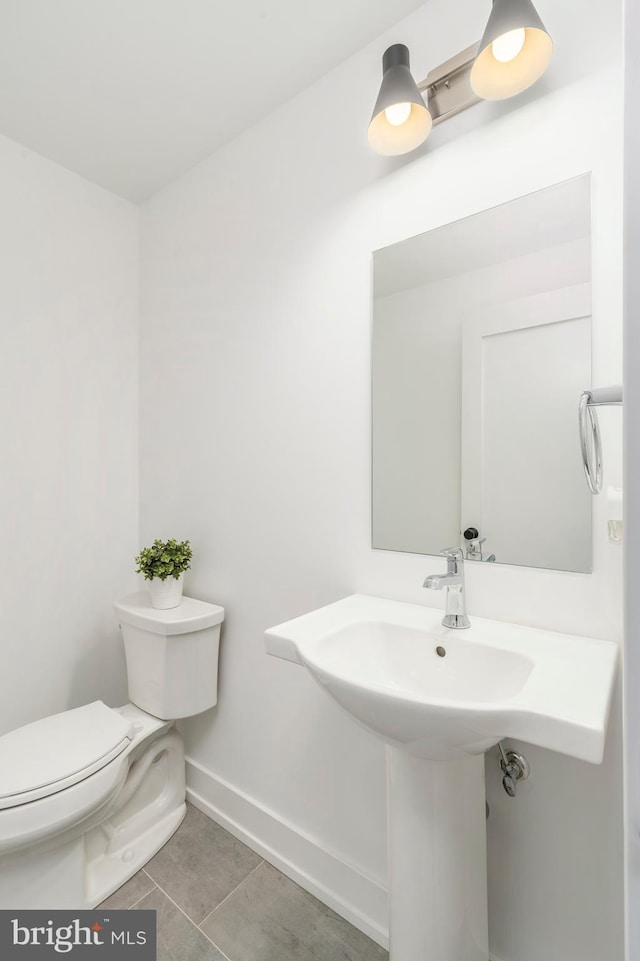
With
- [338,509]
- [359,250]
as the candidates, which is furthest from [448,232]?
[338,509]

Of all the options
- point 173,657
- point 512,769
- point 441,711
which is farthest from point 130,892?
point 441,711

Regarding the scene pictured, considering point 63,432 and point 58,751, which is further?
point 63,432

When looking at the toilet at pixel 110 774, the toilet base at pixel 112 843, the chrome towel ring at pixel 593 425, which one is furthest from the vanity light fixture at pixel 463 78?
the toilet base at pixel 112 843

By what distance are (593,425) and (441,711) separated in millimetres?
561

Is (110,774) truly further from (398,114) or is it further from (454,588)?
(398,114)

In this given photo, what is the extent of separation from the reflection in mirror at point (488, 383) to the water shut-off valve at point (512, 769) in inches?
16.2

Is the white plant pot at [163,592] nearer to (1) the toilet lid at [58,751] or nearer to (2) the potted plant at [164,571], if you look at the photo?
(2) the potted plant at [164,571]

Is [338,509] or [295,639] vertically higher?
[338,509]

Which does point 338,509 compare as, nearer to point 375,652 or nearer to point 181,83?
point 375,652

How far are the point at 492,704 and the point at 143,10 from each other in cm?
183

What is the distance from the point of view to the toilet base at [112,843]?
1.20 meters

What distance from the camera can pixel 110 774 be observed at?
1299 mm

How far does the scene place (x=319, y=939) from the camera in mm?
1225

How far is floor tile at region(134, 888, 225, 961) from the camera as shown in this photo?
3.85ft
